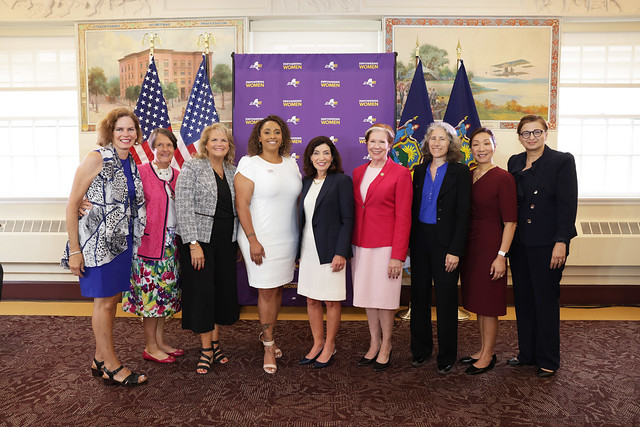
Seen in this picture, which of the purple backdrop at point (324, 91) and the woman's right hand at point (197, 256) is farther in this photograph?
the purple backdrop at point (324, 91)

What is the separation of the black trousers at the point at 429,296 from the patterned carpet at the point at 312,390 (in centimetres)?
17

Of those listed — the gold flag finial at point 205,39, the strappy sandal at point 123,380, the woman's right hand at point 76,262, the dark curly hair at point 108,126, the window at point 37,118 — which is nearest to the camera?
the woman's right hand at point 76,262

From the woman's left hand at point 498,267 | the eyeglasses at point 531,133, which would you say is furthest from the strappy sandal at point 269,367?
the eyeglasses at point 531,133

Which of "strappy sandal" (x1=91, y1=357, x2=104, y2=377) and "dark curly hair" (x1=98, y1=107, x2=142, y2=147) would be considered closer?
"dark curly hair" (x1=98, y1=107, x2=142, y2=147)

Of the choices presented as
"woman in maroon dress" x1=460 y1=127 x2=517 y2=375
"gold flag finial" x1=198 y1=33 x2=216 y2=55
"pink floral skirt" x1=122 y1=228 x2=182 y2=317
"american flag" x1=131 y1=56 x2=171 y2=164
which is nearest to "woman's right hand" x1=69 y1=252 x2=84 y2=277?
"pink floral skirt" x1=122 y1=228 x2=182 y2=317

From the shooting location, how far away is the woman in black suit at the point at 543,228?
2.99m

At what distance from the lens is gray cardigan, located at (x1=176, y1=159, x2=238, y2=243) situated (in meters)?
3.03

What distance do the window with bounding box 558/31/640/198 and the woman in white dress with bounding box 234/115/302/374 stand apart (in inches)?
145

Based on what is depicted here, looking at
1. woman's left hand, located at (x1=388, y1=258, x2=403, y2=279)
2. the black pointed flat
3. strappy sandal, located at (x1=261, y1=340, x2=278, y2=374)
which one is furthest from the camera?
the black pointed flat

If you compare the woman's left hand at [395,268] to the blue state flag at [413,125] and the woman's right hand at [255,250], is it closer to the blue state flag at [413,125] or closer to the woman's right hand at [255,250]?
the woman's right hand at [255,250]

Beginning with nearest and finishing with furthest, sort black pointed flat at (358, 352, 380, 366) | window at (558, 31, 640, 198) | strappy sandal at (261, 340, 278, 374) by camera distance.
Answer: strappy sandal at (261, 340, 278, 374), black pointed flat at (358, 352, 380, 366), window at (558, 31, 640, 198)

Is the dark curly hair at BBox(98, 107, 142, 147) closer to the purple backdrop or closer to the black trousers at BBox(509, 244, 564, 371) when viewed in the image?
the purple backdrop

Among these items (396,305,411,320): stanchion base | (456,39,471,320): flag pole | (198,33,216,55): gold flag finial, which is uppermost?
(198,33,216,55): gold flag finial

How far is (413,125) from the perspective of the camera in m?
4.49
